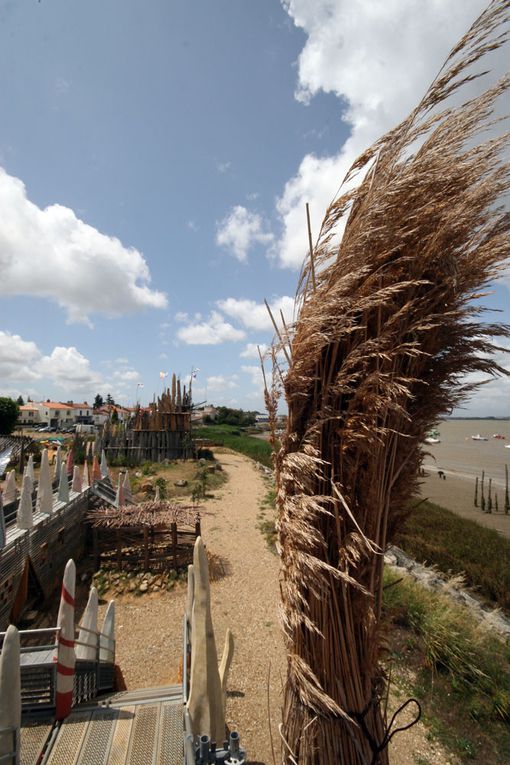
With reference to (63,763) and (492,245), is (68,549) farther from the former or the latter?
(492,245)

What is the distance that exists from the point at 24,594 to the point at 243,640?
4109 mm

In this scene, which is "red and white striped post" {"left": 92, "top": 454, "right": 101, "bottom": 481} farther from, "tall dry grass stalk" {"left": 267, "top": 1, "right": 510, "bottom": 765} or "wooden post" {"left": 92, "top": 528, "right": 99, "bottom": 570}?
"tall dry grass stalk" {"left": 267, "top": 1, "right": 510, "bottom": 765}

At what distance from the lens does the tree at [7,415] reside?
35.0 metres

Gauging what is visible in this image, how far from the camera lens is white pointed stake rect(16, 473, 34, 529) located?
6.42 meters

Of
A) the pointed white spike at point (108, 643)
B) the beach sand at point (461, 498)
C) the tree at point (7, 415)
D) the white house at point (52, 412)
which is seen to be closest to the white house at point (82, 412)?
the white house at point (52, 412)

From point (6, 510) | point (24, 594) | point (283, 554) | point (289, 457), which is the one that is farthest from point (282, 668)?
point (6, 510)

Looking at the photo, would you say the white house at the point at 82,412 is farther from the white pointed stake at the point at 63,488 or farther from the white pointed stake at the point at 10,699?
the white pointed stake at the point at 10,699

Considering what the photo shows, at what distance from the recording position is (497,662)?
224 inches

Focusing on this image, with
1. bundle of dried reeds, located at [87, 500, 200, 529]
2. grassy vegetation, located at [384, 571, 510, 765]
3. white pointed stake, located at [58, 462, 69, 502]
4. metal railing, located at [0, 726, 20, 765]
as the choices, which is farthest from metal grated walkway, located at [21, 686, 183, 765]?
white pointed stake, located at [58, 462, 69, 502]

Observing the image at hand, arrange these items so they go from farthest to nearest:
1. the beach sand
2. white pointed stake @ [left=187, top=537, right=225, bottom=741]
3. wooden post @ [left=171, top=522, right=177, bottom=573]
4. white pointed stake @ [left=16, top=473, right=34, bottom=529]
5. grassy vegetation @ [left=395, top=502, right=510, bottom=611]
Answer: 1. the beach sand
2. grassy vegetation @ [left=395, top=502, right=510, bottom=611]
3. wooden post @ [left=171, top=522, right=177, bottom=573]
4. white pointed stake @ [left=16, top=473, right=34, bottom=529]
5. white pointed stake @ [left=187, top=537, right=225, bottom=741]

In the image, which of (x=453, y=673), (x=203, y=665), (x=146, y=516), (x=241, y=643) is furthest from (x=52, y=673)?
(x=453, y=673)

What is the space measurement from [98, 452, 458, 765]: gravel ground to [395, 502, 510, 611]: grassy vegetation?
11.8 feet

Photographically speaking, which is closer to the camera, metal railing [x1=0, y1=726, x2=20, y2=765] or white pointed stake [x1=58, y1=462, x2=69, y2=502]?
metal railing [x1=0, y1=726, x2=20, y2=765]

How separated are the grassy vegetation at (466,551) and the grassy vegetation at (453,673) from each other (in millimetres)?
1613
